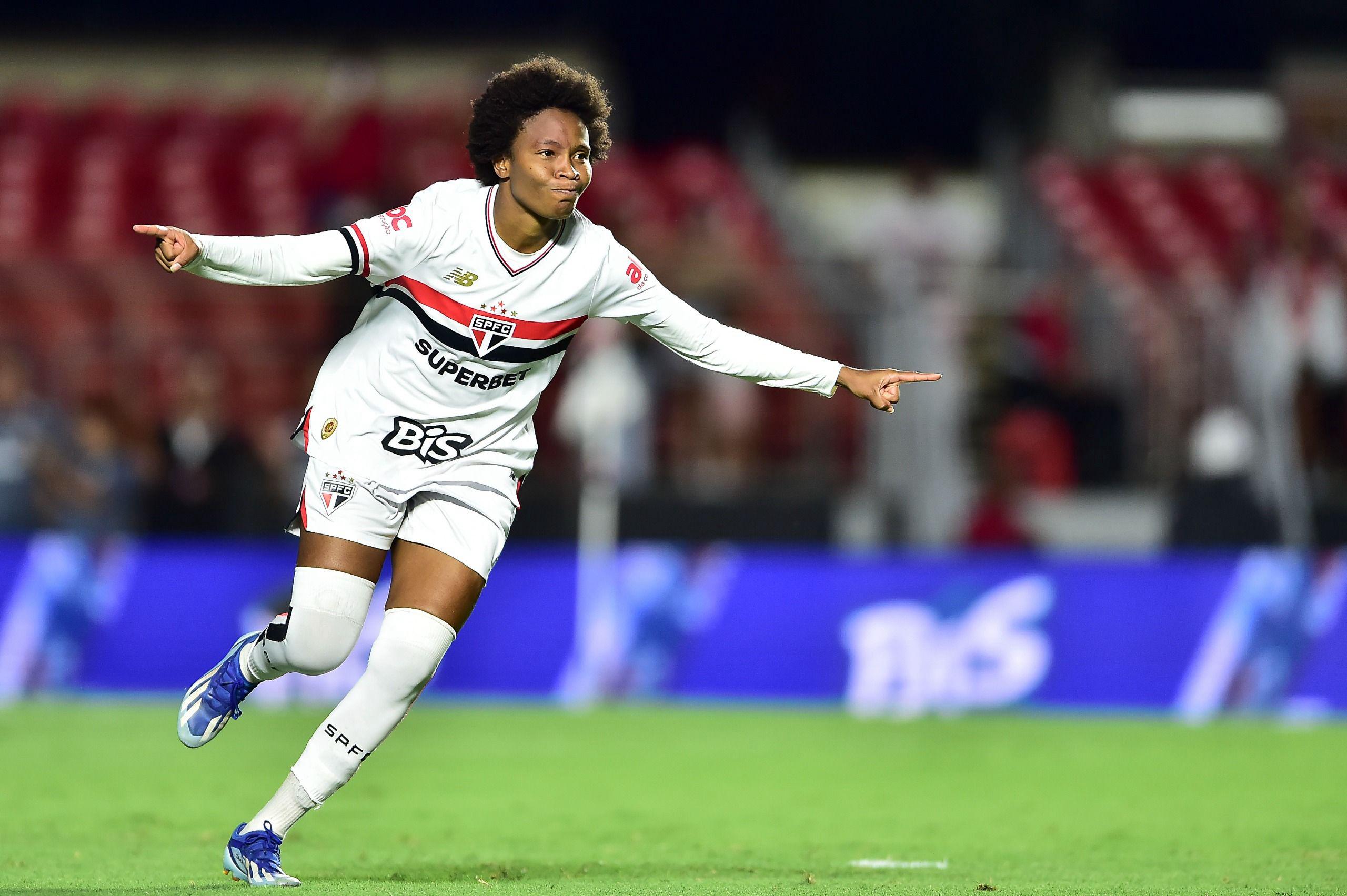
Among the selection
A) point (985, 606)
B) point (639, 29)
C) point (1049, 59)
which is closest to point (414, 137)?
point (639, 29)

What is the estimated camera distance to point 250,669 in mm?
6410

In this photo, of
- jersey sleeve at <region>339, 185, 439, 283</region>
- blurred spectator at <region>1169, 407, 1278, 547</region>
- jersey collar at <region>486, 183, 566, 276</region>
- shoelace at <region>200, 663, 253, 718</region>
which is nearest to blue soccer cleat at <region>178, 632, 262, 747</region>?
shoelace at <region>200, 663, 253, 718</region>

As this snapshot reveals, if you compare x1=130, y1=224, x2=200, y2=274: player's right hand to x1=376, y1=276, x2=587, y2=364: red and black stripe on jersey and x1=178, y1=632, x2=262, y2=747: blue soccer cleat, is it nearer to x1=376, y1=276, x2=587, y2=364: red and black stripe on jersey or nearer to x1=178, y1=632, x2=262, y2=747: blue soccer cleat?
x1=376, y1=276, x2=587, y2=364: red and black stripe on jersey

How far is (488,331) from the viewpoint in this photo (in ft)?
20.8

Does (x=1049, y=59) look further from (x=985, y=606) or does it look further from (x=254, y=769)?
(x=254, y=769)

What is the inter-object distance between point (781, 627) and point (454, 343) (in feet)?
25.2

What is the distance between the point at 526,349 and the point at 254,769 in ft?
15.0

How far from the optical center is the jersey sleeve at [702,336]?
21.5ft

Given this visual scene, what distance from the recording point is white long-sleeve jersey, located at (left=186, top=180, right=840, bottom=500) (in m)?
6.33

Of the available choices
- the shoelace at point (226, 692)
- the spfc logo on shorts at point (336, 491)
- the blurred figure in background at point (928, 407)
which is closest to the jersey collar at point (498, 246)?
the spfc logo on shorts at point (336, 491)

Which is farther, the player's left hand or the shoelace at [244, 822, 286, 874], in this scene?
the player's left hand

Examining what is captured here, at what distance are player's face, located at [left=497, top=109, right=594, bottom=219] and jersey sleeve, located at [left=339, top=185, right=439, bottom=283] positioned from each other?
1.03ft

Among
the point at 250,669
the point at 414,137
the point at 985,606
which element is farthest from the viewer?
the point at 414,137

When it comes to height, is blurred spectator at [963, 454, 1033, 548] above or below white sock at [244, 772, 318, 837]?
above
